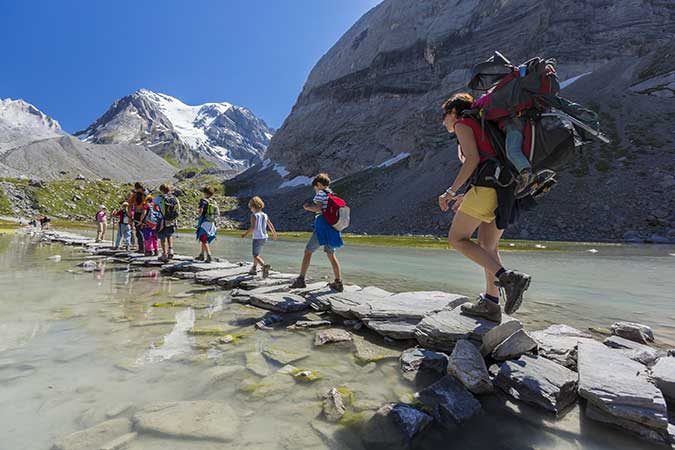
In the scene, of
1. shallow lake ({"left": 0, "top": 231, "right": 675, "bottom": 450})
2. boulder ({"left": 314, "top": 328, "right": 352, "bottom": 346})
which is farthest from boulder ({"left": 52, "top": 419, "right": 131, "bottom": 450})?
boulder ({"left": 314, "top": 328, "right": 352, "bottom": 346})

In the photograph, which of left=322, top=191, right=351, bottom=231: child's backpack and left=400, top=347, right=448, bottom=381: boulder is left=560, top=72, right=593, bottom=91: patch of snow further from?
left=400, top=347, right=448, bottom=381: boulder

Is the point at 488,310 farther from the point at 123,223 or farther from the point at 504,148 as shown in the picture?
the point at 123,223

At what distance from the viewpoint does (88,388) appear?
11.5 feet

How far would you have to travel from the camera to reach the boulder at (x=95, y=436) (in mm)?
2643

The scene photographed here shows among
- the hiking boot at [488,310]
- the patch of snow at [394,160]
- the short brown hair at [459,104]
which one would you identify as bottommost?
the hiking boot at [488,310]

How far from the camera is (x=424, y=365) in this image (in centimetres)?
435

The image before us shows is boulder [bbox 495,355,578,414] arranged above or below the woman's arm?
below

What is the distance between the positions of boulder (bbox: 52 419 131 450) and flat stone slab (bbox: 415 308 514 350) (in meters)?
3.70

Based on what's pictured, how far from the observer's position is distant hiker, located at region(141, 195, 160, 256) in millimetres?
14852

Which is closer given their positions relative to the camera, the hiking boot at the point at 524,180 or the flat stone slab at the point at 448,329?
the hiking boot at the point at 524,180

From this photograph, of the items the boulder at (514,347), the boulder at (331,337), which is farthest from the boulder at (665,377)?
the boulder at (331,337)

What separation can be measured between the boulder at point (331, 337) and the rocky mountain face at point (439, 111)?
5055 centimetres

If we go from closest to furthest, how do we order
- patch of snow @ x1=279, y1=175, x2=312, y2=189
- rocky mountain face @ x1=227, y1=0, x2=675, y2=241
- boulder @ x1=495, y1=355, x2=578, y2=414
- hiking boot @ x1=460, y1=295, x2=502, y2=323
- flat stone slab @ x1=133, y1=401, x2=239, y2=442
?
1. flat stone slab @ x1=133, y1=401, x2=239, y2=442
2. boulder @ x1=495, y1=355, x2=578, y2=414
3. hiking boot @ x1=460, y1=295, x2=502, y2=323
4. rocky mountain face @ x1=227, y1=0, x2=675, y2=241
5. patch of snow @ x1=279, y1=175, x2=312, y2=189

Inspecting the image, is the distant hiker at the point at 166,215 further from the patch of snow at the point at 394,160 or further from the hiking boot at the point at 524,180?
the patch of snow at the point at 394,160
